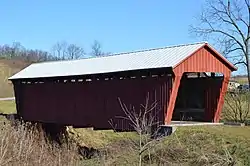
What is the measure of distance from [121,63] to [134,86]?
178 cm

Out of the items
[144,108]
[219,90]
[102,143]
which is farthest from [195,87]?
[102,143]

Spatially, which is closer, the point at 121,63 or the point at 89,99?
the point at 121,63

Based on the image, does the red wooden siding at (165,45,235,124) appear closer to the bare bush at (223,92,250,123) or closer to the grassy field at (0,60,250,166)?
the grassy field at (0,60,250,166)

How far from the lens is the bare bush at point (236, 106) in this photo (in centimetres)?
2430

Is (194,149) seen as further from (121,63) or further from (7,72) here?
(7,72)

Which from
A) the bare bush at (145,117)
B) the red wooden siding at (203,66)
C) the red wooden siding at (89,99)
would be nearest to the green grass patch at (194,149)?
the bare bush at (145,117)

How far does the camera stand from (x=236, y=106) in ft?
81.0

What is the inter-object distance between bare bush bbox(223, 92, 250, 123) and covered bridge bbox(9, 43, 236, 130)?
4064 millimetres

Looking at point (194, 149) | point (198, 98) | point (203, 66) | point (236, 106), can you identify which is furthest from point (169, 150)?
point (236, 106)

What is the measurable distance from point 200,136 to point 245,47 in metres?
13.9

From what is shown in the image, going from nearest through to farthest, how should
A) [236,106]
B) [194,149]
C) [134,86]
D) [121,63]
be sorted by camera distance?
[194,149], [134,86], [121,63], [236,106]

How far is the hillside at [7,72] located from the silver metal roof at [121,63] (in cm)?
3302

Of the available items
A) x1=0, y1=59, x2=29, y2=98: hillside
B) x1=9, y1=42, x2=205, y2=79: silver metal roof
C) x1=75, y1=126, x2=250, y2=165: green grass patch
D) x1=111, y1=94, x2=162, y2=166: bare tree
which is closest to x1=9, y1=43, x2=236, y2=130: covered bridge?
x1=9, y1=42, x2=205, y2=79: silver metal roof

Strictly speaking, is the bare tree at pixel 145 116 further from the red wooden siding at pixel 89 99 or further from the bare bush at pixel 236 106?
the bare bush at pixel 236 106
